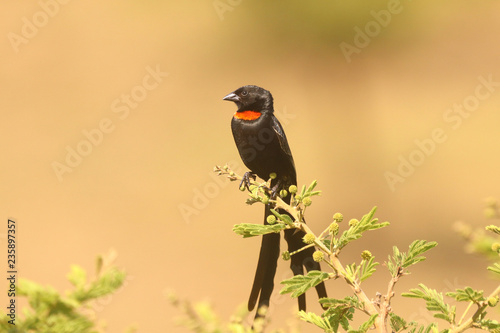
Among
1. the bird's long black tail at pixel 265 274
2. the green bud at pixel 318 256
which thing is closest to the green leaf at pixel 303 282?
the green bud at pixel 318 256

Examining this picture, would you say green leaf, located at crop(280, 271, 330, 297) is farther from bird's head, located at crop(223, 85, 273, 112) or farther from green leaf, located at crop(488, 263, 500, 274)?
bird's head, located at crop(223, 85, 273, 112)

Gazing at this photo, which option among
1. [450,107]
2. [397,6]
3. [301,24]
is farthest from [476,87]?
[301,24]

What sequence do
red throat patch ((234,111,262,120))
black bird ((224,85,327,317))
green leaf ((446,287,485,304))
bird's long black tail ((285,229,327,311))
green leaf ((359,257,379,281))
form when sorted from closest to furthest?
green leaf ((446,287,485,304)) → green leaf ((359,257,379,281)) → bird's long black tail ((285,229,327,311)) → black bird ((224,85,327,317)) → red throat patch ((234,111,262,120))

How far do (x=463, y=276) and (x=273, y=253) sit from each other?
408 centimetres

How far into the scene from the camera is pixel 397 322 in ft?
2.40

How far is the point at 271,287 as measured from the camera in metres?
1.03

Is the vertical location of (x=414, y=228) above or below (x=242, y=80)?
below

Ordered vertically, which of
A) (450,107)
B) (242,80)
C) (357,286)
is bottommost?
(357,286)

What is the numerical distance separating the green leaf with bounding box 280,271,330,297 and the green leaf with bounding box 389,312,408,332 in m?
0.10

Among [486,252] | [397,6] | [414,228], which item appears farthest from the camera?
[397,6]

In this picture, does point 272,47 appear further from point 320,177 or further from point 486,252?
point 486,252

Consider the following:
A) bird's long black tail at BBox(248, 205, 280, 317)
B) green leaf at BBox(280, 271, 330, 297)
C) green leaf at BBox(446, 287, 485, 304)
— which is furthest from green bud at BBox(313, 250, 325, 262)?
bird's long black tail at BBox(248, 205, 280, 317)

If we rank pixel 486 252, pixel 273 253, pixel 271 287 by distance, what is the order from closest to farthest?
1. pixel 486 252
2. pixel 271 287
3. pixel 273 253

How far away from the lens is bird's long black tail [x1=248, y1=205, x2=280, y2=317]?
101 centimetres
